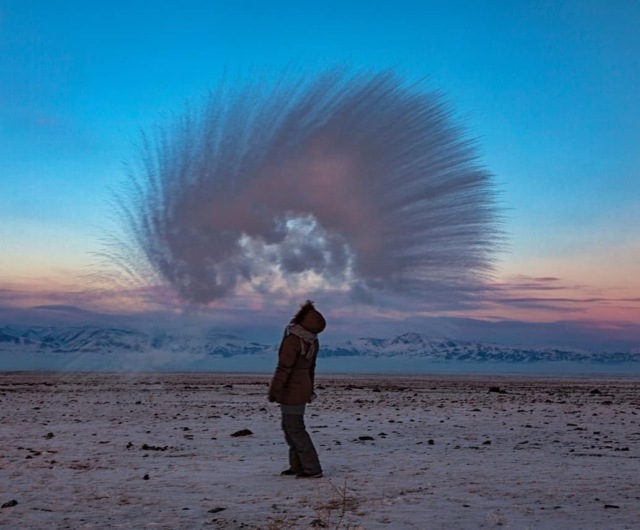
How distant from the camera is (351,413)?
24.5 m

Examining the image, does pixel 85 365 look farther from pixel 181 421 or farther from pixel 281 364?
pixel 281 364

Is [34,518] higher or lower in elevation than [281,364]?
lower

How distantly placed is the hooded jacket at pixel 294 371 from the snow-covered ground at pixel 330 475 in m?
1.30

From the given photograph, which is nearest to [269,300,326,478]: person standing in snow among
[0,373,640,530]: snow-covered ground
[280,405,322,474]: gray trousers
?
[280,405,322,474]: gray trousers

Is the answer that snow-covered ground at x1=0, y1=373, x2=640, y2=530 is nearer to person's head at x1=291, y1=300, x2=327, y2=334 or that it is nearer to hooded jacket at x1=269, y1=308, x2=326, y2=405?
hooded jacket at x1=269, y1=308, x2=326, y2=405

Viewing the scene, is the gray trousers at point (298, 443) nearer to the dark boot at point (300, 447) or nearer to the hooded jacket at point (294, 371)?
the dark boot at point (300, 447)

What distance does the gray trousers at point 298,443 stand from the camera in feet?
37.6

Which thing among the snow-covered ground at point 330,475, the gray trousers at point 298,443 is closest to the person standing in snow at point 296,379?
the gray trousers at point 298,443

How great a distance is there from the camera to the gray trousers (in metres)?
11.5

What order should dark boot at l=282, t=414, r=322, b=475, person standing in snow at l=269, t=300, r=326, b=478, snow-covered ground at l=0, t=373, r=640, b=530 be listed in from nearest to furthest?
snow-covered ground at l=0, t=373, r=640, b=530, dark boot at l=282, t=414, r=322, b=475, person standing in snow at l=269, t=300, r=326, b=478

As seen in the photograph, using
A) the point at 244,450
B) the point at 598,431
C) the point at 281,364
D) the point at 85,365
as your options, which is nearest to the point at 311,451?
the point at 281,364

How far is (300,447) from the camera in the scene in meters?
11.6

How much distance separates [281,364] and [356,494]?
2604 millimetres

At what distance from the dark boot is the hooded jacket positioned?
306 millimetres
